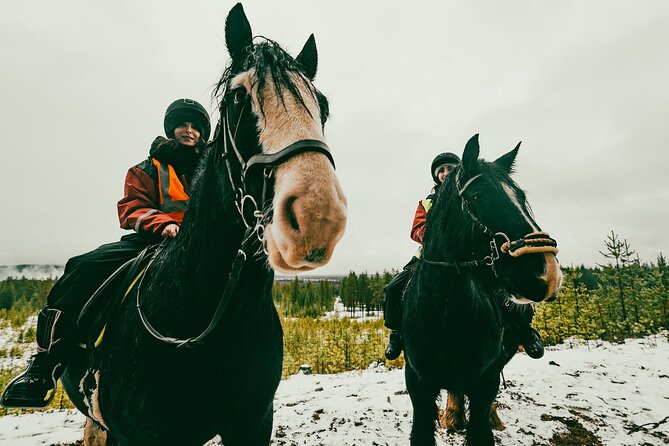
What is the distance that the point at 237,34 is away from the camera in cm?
182

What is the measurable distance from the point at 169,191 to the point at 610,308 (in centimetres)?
3033

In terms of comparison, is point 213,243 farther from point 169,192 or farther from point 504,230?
point 504,230

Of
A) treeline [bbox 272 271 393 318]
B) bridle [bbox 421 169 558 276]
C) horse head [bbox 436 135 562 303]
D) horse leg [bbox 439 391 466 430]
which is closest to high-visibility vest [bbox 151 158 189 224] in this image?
bridle [bbox 421 169 558 276]

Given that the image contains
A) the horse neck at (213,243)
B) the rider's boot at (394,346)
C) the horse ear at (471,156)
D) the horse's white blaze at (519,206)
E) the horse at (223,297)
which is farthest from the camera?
the rider's boot at (394,346)

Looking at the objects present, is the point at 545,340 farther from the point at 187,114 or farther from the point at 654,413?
the point at 187,114

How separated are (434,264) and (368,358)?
16.5 metres

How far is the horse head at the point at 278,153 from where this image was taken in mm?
1089

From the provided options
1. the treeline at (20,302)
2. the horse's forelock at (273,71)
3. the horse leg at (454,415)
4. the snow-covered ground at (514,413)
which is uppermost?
the horse's forelock at (273,71)

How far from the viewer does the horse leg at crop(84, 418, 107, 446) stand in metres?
2.98

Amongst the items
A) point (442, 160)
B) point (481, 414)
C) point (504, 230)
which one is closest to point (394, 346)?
point (481, 414)

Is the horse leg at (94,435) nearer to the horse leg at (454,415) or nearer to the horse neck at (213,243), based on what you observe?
the horse neck at (213,243)

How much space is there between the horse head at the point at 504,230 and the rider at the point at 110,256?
2841 millimetres

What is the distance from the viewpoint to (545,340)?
53.5 feet

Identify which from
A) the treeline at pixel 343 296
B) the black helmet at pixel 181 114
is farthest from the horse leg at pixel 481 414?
the treeline at pixel 343 296
